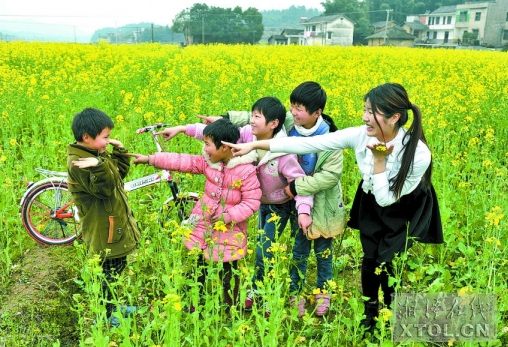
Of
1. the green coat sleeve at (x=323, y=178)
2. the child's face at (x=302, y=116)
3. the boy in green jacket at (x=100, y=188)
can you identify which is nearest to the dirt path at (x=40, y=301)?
the boy in green jacket at (x=100, y=188)

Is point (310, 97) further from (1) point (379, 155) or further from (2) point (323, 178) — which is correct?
(1) point (379, 155)

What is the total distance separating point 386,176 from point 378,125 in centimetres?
26

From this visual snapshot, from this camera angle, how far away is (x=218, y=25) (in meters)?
44.9

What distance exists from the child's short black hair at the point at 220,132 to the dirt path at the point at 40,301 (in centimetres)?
121

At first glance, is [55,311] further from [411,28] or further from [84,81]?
[411,28]

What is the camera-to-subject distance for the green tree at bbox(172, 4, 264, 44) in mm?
39406

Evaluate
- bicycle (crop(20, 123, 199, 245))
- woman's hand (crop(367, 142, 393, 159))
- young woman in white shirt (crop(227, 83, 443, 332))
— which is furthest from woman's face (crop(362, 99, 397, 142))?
bicycle (crop(20, 123, 199, 245))

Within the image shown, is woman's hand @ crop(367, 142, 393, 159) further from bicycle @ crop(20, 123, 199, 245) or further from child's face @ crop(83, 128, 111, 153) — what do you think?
bicycle @ crop(20, 123, 199, 245)

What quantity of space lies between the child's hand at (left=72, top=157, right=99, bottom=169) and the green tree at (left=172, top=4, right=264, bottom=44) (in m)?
35.8

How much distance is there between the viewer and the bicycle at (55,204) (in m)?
3.55

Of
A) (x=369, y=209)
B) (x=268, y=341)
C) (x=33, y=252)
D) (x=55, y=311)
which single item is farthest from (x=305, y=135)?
(x=33, y=252)

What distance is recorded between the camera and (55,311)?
294 cm

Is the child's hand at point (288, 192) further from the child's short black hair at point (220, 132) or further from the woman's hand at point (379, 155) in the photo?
the woman's hand at point (379, 155)

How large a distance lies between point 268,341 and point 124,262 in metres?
1.26
